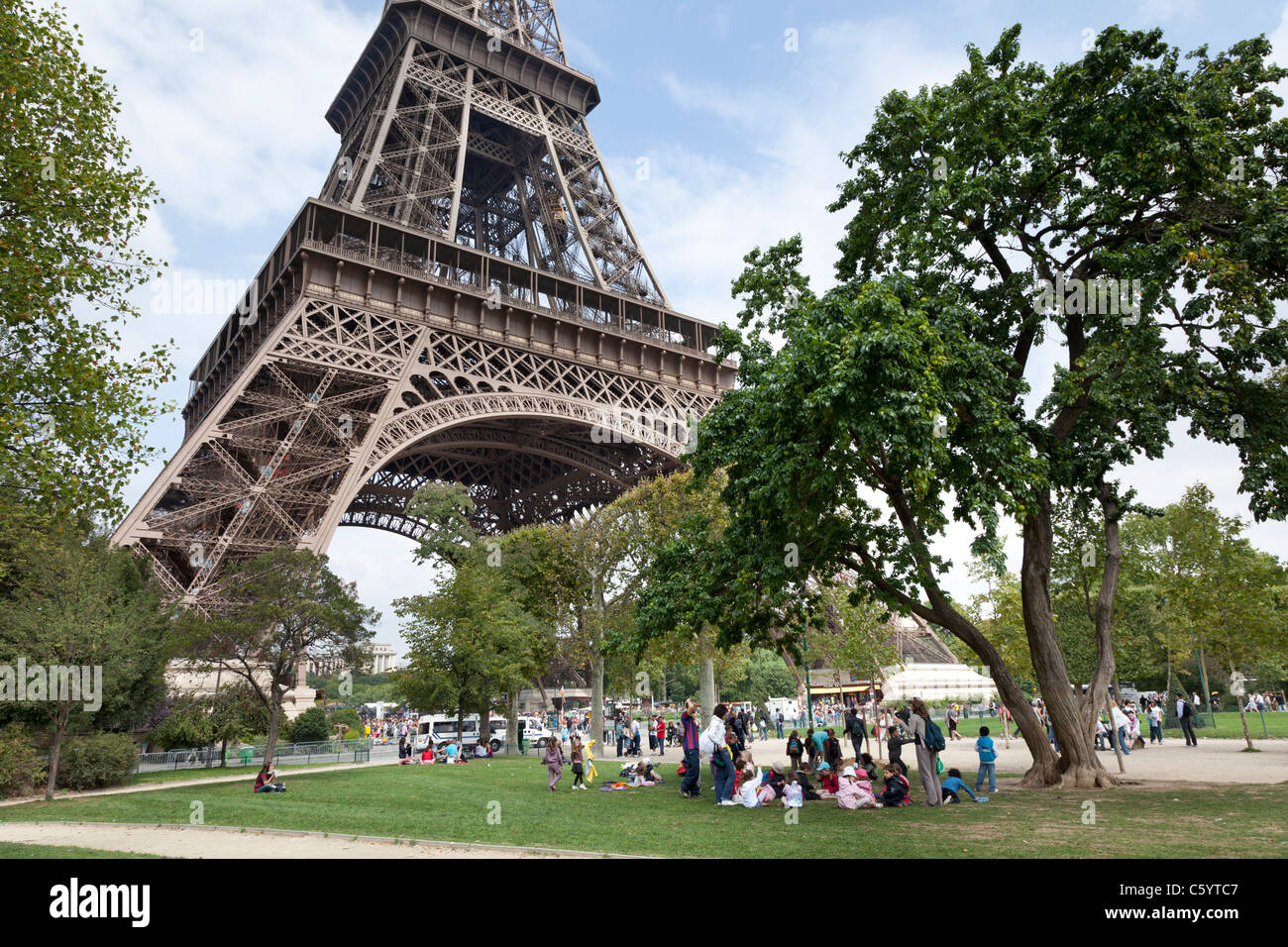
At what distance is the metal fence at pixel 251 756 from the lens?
26.6 metres

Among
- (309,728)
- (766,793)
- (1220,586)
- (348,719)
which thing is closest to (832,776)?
(766,793)

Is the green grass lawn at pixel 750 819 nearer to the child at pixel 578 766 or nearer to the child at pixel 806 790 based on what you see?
the child at pixel 806 790

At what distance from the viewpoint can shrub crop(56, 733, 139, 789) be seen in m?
19.7

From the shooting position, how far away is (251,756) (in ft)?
93.7

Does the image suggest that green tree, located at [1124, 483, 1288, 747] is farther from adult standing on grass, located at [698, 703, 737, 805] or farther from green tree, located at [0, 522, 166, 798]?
green tree, located at [0, 522, 166, 798]

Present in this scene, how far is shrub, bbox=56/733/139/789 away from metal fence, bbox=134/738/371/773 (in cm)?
521

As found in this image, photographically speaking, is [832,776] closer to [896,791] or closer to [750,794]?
[896,791]

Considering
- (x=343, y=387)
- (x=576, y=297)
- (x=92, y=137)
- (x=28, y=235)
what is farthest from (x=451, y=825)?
(x=576, y=297)

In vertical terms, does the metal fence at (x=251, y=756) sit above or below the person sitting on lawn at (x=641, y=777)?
below

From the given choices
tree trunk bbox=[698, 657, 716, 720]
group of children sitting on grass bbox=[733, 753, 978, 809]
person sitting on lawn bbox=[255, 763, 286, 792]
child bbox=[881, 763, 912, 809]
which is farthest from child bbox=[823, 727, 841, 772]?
person sitting on lawn bbox=[255, 763, 286, 792]

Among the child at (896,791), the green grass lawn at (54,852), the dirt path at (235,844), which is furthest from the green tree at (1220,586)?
the green grass lawn at (54,852)

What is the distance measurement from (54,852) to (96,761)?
44.1 feet

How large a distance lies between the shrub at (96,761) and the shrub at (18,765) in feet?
2.31
